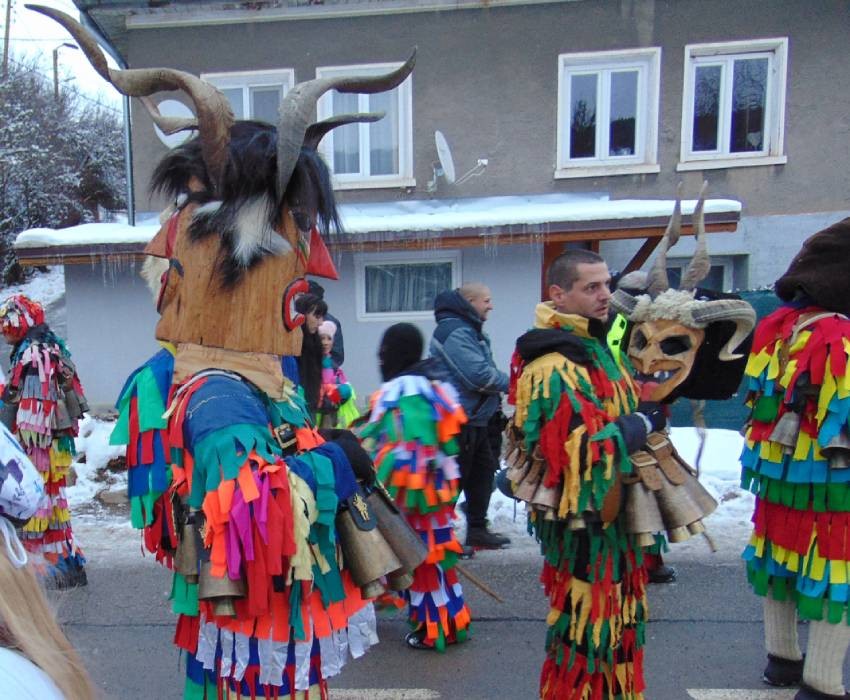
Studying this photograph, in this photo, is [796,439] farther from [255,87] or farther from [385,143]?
[255,87]

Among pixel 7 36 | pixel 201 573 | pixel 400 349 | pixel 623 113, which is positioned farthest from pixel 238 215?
pixel 7 36

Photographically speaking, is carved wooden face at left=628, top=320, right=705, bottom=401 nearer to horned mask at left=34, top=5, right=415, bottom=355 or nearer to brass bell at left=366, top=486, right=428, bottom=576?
brass bell at left=366, top=486, right=428, bottom=576

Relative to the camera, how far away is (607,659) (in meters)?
2.77

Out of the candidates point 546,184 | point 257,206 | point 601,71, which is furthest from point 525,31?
point 257,206

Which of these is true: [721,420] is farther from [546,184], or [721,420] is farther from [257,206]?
[257,206]

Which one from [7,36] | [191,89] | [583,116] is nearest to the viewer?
[191,89]

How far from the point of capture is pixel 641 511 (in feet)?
8.85

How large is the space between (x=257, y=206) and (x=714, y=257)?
934cm

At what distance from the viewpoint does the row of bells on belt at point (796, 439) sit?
291 centimetres

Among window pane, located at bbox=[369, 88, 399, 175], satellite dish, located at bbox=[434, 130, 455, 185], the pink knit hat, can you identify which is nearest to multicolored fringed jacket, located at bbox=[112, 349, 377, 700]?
the pink knit hat

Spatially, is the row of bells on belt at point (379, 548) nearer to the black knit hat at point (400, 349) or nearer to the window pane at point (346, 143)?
the black knit hat at point (400, 349)

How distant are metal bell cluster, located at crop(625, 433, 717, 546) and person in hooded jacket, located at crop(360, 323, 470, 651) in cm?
105

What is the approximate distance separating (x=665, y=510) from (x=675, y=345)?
738 mm

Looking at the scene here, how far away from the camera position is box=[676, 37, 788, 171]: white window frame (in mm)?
9438
